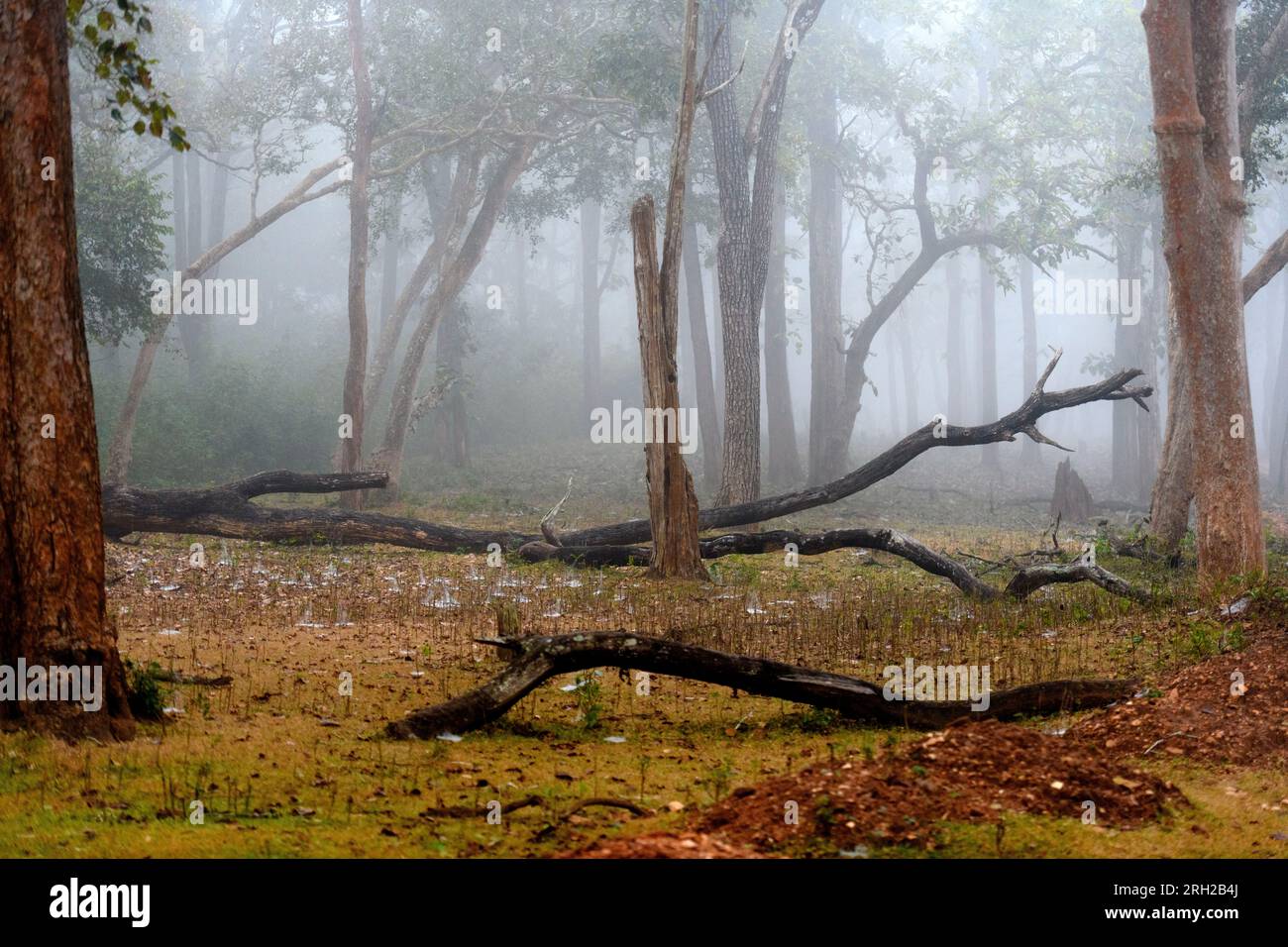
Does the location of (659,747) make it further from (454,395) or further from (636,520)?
(454,395)

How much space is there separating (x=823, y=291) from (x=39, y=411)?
1050 inches

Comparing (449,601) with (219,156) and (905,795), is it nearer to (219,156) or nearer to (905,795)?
(905,795)

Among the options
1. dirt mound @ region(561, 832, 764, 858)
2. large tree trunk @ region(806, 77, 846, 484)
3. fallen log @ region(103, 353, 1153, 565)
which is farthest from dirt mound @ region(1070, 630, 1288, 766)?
large tree trunk @ region(806, 77, 846, 484)

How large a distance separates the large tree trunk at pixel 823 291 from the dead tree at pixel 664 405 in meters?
14.3

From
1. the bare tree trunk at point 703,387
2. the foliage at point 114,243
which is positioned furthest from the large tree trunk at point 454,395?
the foliage at point 114,243

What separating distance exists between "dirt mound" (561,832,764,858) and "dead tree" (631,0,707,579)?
9.68 metres

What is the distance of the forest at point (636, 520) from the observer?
5723 millimetres

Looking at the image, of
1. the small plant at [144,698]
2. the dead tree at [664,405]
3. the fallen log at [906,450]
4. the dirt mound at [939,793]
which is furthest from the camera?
the fallen log at [906,450]

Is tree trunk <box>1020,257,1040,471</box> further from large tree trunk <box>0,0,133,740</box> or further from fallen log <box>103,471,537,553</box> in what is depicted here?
large tree trunk <box>0,0,133,740</box>

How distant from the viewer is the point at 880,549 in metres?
14.5

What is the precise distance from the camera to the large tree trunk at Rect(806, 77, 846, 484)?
96.2ft

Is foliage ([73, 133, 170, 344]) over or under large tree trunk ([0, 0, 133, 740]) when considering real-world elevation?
over

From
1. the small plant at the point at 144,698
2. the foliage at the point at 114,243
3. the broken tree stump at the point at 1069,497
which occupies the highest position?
the foliage at the point at 114,243

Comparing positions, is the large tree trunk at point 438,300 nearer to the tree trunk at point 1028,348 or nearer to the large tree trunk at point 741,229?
the large tree trunk at point 741,229
